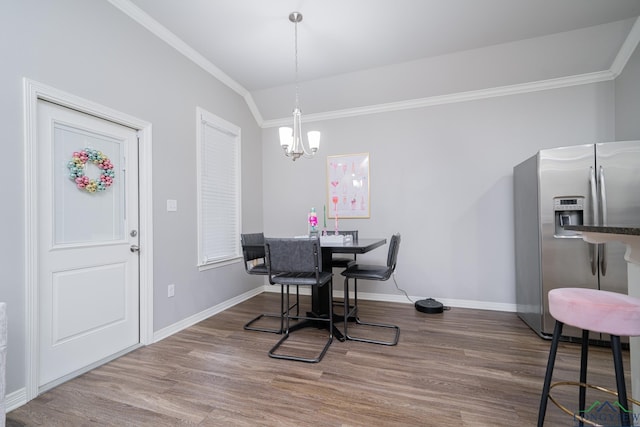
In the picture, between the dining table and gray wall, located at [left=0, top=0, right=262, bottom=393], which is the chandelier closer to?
the dining table

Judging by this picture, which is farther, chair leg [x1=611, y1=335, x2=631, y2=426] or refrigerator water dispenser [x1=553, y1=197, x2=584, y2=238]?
refrigerator water dispenser [x1=553, y1=197, x2=584, y2=238]

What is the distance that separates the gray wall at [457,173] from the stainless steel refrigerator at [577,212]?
66 cm

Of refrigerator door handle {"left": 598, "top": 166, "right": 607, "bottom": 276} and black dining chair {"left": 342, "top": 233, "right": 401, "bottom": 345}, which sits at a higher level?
refrigerator door handle {"left": 598, "top": 166, "right": 607, "bottom": 276}

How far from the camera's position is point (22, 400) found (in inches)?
68.5

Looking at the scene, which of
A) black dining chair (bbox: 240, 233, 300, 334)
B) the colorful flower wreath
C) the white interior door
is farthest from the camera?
black dining chair (bbox: 240, 233, 300, 334)

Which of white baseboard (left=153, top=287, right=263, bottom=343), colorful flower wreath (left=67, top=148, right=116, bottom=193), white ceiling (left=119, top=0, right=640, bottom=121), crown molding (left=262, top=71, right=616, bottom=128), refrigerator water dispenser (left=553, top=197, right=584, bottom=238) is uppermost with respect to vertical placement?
white ceiling (left=119, top=0, right=640, bottom=121)

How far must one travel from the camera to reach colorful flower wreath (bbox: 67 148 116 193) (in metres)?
2.08

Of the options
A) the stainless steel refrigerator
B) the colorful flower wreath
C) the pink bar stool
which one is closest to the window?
the colorful flower wreath

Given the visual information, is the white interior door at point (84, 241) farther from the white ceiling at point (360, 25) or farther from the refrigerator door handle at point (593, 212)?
the refrigerator door handle at point (593, 212)

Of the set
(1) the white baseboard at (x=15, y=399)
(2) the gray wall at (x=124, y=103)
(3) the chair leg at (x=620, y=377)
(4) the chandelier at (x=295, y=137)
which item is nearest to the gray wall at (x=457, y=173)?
(4) the chandelier at (x=295, y=137)

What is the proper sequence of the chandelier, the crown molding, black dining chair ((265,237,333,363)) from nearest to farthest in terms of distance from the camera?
black dining chair ((265,237,333,363)), the chandelier, the crown molding

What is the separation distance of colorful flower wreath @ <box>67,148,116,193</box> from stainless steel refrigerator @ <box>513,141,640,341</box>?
3.74 metres

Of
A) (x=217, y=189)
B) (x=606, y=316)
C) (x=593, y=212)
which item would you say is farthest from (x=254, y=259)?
(x=593, y=212)

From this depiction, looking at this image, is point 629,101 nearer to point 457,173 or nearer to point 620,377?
point 457,173
